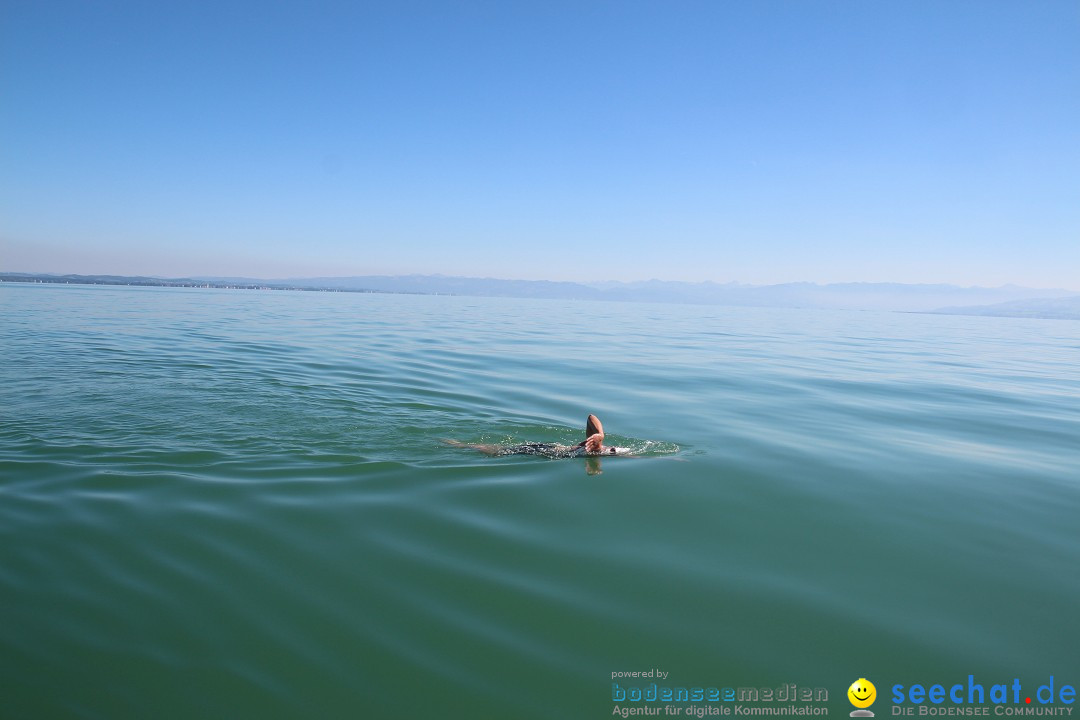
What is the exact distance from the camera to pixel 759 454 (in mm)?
8664

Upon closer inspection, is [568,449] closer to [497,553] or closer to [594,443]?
[594,443]

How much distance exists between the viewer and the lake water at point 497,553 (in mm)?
3832

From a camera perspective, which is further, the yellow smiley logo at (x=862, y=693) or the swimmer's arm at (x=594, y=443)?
the swimmer's arm at (x=594, y=443)

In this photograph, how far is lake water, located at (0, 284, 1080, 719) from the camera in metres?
3.83

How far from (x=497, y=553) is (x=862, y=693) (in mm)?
2917

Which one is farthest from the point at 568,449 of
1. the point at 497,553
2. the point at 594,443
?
the point at 497,553

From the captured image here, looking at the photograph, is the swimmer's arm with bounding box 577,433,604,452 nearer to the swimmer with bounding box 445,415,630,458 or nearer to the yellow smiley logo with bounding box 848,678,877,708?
the swimmer with bounding box 445,415,630,458

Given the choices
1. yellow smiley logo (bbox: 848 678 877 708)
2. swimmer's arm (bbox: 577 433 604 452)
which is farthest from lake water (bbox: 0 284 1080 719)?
swimmer's arm (bbox: 577 433 604 452)

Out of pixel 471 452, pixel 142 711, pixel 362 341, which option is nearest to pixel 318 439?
pixel 471 452

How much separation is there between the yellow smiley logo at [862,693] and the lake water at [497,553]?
7 centimetres

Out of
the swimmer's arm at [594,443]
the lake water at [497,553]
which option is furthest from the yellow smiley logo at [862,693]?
the swimmer's arm at [594,443]

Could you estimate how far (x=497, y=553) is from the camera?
5.40 m

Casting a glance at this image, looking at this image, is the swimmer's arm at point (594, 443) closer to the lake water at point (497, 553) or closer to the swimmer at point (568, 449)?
the swimmer at point (568, 449)

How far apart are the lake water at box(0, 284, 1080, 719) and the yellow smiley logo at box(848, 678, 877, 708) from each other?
0.23 ft
